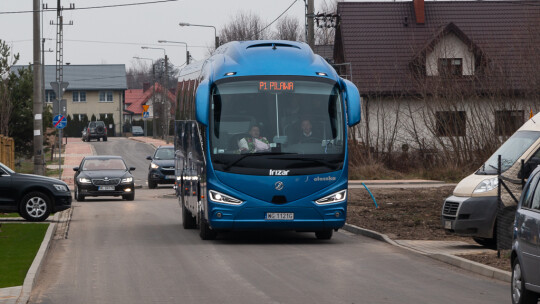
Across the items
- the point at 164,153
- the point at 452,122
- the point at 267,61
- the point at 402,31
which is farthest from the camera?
the point at 402,31

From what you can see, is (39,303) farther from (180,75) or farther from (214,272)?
(180,75)

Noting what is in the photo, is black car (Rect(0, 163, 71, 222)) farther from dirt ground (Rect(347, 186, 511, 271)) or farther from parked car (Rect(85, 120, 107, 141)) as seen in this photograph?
parked car (Rect(85, 120, 107, 141))

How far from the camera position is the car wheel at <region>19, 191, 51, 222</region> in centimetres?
2269

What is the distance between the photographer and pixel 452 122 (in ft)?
124

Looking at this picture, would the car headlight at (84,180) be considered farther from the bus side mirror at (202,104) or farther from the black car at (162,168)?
the bus side mirror at (202,104)

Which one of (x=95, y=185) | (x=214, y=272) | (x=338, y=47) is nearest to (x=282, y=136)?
(x=214, y=272)

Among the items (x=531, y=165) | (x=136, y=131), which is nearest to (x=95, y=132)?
(x=136, y=131)

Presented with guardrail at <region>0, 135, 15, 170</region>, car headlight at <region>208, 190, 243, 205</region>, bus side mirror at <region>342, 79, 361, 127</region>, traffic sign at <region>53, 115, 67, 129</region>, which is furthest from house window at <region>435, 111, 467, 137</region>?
car headlight at <region>208, 190, 243, 205</region>

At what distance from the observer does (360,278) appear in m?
12.6

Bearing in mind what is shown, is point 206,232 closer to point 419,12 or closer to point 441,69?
point 441,69

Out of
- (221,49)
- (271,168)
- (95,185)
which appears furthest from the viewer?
(95,185)

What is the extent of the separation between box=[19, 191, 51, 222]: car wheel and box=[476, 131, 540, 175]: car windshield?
439 inches

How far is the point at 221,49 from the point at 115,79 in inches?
4416

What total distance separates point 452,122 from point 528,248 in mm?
28842
